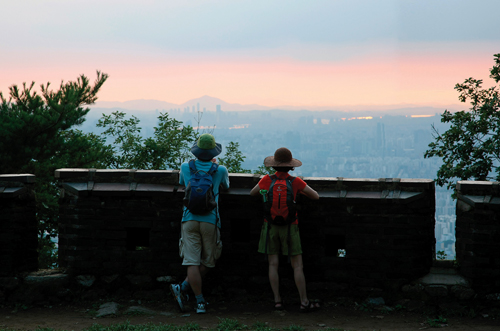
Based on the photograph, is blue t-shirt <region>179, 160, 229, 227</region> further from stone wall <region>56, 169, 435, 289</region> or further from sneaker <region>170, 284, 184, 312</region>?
sneaker <region>170, 284, 184, 312</region>

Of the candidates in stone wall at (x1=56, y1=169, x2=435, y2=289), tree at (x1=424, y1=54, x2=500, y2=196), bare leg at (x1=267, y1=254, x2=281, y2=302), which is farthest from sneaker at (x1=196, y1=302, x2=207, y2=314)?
tree at (x1=424, y1=54, x2=500, y2=196)

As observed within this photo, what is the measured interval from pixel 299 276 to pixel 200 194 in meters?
1.23

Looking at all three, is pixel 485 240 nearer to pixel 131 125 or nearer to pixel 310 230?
pixel 310 230

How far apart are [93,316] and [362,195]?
2884mm

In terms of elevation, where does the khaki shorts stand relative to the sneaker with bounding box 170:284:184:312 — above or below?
above

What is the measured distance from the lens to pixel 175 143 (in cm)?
2014

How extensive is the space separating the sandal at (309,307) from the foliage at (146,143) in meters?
14.7

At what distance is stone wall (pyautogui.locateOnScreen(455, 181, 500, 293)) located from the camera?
15.4 feet

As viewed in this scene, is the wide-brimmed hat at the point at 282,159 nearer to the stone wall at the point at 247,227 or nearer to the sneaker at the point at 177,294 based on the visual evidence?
the stone wall at the point at 247,227

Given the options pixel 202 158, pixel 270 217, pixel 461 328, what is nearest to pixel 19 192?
pixel 202 158

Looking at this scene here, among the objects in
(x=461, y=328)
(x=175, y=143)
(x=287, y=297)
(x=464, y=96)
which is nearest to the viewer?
(x=461, y=328)

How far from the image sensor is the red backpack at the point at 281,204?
15.3 ft

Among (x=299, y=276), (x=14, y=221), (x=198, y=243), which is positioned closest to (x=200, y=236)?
(x=198, y=243)

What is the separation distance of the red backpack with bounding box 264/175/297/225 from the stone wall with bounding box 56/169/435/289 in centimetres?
46
